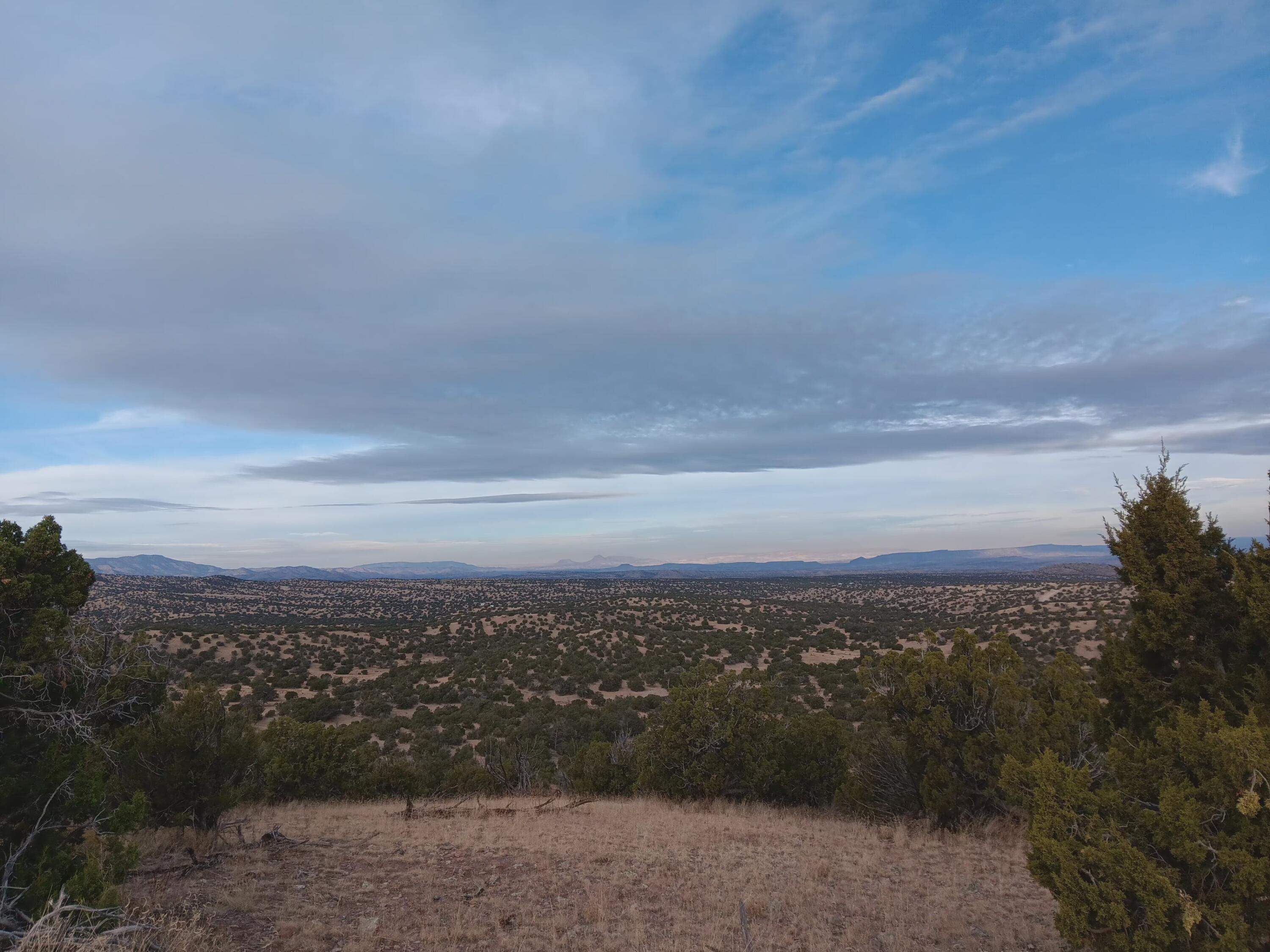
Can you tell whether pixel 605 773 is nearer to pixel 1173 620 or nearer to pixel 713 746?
pixel 713 746

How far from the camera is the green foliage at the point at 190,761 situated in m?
10.0

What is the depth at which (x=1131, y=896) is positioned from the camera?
4.95m

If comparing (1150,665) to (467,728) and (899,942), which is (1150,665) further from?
(467,728)

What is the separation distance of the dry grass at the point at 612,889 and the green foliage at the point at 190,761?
520mm

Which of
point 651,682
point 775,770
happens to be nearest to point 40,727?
point 775,770

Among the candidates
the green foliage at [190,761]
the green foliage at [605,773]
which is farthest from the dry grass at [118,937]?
the green foliage at [605,773]

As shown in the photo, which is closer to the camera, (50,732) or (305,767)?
(50,732)

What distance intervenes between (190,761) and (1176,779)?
502 inches

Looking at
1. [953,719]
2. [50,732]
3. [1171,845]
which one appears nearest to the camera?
[1171,845]

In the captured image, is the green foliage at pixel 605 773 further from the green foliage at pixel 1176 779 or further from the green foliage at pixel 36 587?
the green foliage at pixel 36 587

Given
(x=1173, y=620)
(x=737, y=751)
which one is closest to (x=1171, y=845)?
(x=1173, y=620)

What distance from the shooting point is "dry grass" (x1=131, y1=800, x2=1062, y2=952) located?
702 cm

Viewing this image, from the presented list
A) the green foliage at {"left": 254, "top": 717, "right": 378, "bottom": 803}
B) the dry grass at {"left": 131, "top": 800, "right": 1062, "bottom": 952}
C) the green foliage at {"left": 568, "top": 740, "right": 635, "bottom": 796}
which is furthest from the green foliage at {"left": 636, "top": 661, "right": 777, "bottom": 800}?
the green foliage at {"left": 254, "top": 717, "right": 378, "bottom": 803}

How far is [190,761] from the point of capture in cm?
1029
